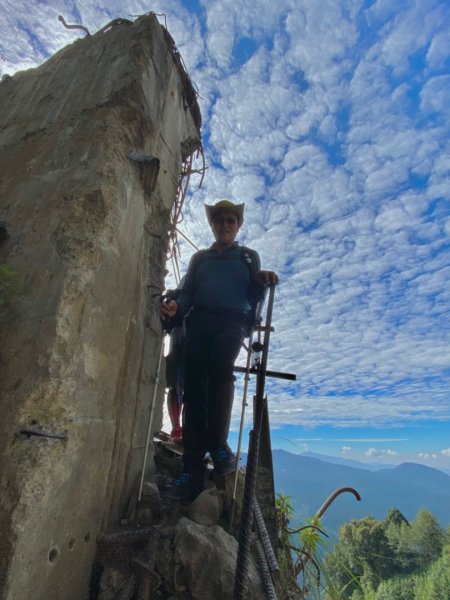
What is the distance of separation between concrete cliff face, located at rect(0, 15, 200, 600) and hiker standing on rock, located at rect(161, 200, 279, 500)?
0.35 metres

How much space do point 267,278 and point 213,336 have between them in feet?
2.39

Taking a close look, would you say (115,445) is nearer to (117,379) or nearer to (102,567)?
(117,379)

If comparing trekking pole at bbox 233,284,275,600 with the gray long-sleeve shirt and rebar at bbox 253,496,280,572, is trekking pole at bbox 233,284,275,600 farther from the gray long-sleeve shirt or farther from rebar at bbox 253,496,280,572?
the gray long-sleeve shirt

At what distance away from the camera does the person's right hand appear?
3.18m

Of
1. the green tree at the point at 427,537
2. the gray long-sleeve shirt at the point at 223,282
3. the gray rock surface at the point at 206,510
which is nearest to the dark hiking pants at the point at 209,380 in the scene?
the gray long-sleeve shirt at the point at 223,282

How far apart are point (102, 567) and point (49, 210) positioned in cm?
240

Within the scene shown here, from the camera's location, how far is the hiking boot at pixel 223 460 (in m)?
2.91

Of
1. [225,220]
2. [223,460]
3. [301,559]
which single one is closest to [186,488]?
[223,460]

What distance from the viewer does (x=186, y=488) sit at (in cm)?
298

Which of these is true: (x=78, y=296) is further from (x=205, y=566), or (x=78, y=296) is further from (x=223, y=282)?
(x=205, y=566)

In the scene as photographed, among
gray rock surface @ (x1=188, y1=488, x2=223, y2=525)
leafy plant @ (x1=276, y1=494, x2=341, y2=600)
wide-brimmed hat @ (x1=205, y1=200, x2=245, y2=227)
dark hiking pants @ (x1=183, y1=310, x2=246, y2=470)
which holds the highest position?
wide-brimmed hat @ (x1=205, y1=200, x2=245, y2=227)

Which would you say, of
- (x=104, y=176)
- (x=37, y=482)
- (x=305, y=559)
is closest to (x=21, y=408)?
(x=37, y=482)

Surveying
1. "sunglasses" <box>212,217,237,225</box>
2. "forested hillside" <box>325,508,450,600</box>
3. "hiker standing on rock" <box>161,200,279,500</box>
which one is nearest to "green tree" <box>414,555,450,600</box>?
"forested hillside" <box>325,508,450,600</box>

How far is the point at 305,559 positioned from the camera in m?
3.21
